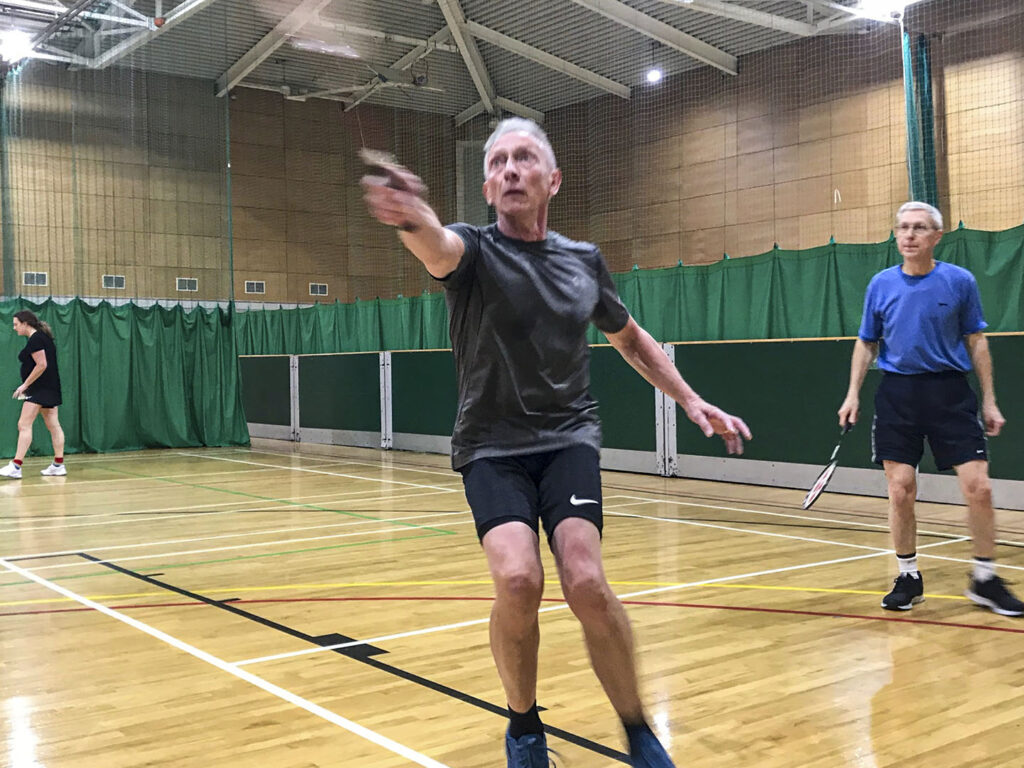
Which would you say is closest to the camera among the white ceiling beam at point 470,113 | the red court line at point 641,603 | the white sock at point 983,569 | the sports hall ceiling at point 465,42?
the red court line at point 641,603

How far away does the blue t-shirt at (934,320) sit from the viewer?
500 centimetres

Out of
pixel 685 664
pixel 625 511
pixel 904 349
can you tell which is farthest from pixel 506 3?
pixel 685 664

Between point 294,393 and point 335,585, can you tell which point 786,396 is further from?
point 294,393

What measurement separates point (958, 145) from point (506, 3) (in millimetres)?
7877

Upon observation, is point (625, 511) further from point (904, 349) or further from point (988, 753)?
point (988, 753)

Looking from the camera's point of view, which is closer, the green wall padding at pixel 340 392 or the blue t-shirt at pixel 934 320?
the blue t-shirt at pixel 934 320

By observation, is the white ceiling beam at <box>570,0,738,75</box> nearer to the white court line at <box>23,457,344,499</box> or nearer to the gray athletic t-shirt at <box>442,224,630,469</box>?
the white court line at <box>23,457,344,499</box>

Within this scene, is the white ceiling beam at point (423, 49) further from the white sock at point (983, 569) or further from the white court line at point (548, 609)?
the white sock at point (983, 569)

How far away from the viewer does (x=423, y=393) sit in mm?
14805

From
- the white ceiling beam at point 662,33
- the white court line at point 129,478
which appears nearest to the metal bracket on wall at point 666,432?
the white court line at point 129,478

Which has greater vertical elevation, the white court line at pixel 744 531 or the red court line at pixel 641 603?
the red court line at pixel 641 603

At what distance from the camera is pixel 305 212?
75.9 ft

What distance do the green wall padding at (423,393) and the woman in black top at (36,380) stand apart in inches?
184

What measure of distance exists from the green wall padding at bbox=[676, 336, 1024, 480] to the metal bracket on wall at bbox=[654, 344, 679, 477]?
0.08 meters
